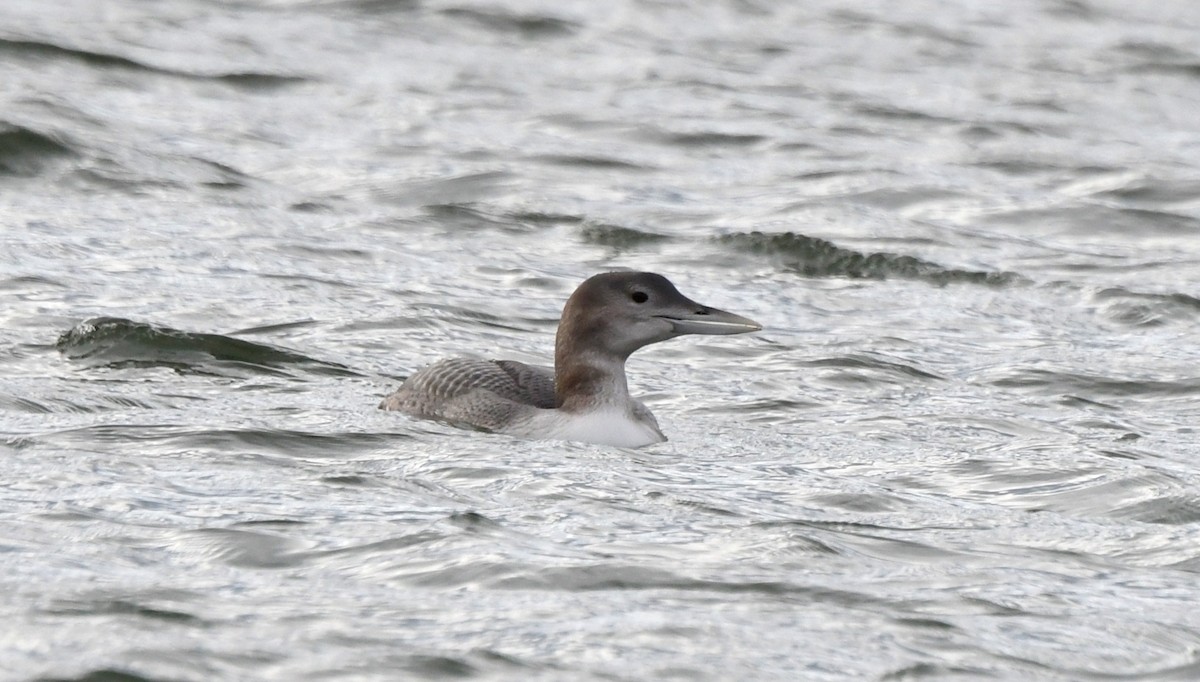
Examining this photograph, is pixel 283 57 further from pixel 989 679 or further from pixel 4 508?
pixel 989 679

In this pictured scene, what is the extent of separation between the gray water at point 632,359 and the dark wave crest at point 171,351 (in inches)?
1.3

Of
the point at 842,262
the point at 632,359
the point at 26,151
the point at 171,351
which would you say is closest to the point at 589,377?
the point at 632,359

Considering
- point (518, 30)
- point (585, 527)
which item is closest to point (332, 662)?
point (585, 527)

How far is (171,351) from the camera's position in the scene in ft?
33.1

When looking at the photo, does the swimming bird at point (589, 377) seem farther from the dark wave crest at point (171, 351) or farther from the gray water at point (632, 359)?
the dark wave crest at point (171, 351)

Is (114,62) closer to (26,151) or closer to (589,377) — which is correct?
(26,151)

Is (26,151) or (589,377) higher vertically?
(589,377)

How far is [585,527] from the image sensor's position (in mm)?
7301

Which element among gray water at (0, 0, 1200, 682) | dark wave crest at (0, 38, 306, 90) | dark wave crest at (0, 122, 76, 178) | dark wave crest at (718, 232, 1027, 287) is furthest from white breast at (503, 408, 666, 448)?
dark wave crest at (0, 38, 306, 90)

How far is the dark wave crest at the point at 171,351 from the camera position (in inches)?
389

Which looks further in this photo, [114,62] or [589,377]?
[114,62]

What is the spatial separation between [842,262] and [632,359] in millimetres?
2530

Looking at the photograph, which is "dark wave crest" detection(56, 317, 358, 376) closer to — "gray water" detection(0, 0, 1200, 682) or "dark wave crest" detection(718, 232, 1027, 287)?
"gray water" detection(0, 0, 1200, 682)

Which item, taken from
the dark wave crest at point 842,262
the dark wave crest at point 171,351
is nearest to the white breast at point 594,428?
the dark wave crest at point 171,351
